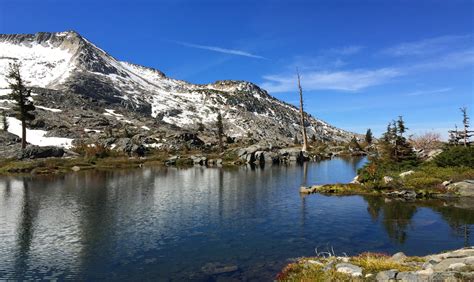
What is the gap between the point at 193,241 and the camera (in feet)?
88.7

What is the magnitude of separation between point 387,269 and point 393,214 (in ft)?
67.9

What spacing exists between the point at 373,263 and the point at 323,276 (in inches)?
95.5

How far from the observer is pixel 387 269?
628 inches

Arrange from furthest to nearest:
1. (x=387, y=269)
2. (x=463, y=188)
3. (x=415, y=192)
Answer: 1. (x=415, y=192)
2. (x=463, y=188)
3. (x=387, y=269)

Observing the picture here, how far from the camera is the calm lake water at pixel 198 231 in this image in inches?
869

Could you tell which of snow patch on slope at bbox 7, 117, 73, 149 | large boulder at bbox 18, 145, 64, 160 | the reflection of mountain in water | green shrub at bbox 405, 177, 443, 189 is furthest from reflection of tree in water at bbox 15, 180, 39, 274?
snow patch on slope at bbox 7, 117, 73, 149

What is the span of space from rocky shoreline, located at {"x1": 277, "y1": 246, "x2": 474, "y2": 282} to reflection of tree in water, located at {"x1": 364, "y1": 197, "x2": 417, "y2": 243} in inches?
401

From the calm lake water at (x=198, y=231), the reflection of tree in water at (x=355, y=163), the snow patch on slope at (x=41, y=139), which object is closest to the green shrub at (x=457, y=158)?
the calm lake water at (x=198, y=231)

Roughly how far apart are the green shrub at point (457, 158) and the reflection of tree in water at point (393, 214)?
1476 cm

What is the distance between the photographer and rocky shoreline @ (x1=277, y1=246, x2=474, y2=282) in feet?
45.7

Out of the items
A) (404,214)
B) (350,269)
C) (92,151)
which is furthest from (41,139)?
(350,269)

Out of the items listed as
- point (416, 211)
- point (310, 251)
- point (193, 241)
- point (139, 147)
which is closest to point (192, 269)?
point (193, 241)

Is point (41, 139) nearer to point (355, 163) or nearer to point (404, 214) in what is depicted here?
point (355, 163)

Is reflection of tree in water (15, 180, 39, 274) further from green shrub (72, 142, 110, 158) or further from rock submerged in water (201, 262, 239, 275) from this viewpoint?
green shrub (72, 142, 110, 158)
